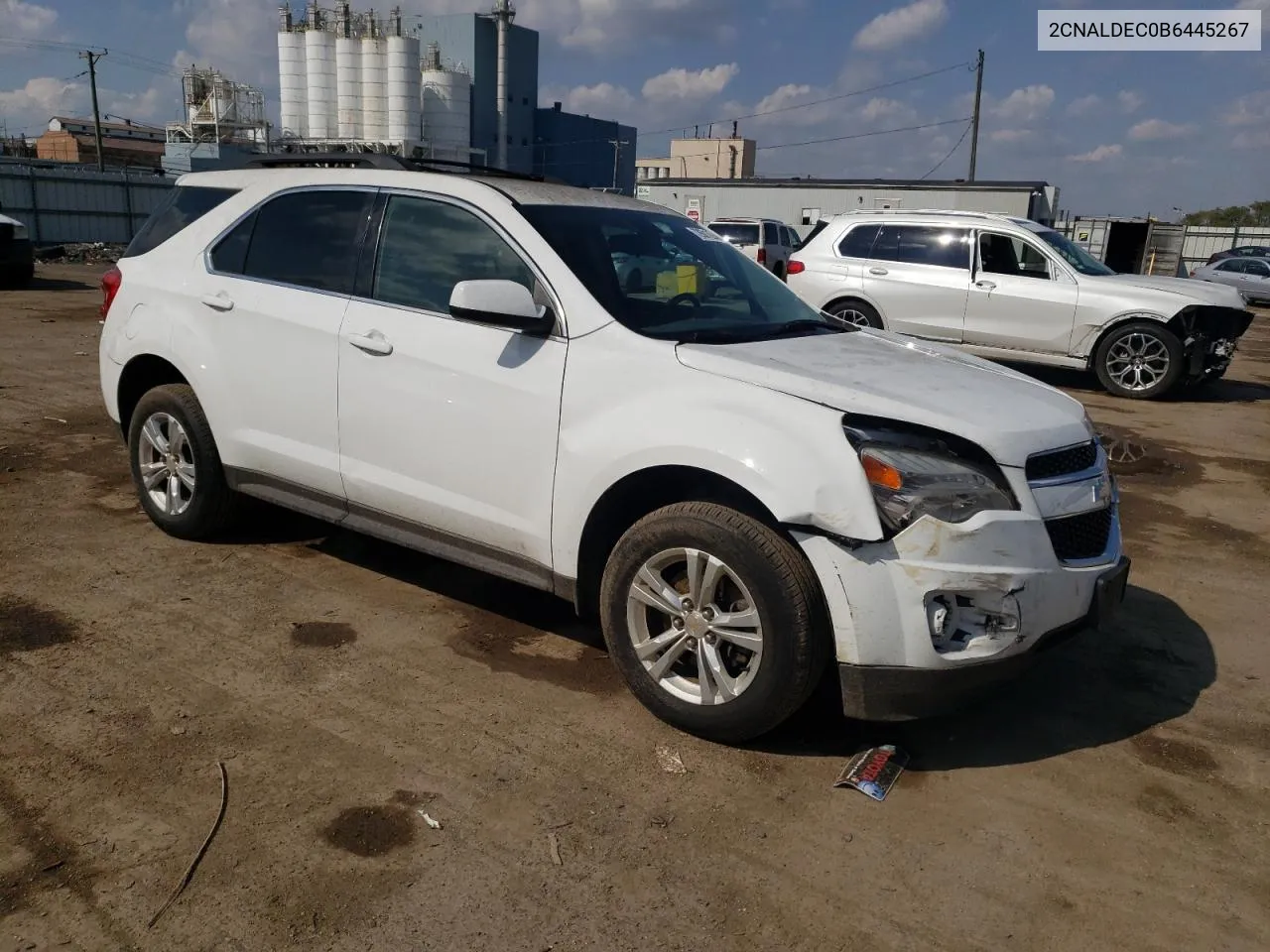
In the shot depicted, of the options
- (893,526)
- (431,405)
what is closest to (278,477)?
(431,405)

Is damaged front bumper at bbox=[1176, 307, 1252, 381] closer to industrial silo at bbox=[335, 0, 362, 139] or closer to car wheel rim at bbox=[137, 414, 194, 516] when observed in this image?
car wheel rim at bbox=[137, 414, 194, 516]

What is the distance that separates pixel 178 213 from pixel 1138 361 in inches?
380

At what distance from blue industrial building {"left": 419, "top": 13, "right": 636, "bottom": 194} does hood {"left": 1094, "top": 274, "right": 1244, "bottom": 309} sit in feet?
167

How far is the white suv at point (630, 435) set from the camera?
9.72 feet

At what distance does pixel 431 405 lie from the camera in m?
3.76

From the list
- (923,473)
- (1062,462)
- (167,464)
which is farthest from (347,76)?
(923,473)

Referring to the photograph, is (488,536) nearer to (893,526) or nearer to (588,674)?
(588,674)

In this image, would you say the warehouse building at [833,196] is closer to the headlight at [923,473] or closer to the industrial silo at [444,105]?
the industrial silo at [444,105]

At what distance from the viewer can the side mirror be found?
3.44 meters

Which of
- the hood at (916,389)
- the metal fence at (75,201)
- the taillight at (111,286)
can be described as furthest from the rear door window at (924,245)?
the metal fence at (75,201)

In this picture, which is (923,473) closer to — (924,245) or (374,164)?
(374,164)

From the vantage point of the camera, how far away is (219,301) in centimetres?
450

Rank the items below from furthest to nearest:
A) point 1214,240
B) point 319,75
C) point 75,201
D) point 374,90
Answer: point 319,75 → point 374,90 → point 1214,240 → point 75,201

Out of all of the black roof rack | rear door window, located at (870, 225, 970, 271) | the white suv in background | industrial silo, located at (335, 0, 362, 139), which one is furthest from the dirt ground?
industrial silo, located at (335, 0, 362, 139)
